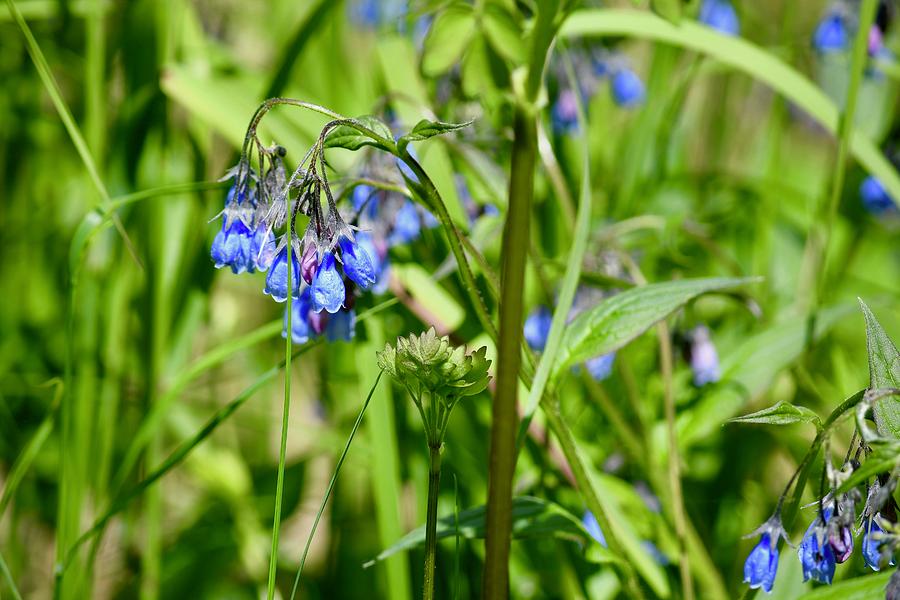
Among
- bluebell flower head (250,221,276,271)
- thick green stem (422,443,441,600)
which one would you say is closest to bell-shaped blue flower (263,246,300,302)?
bluebell flower head (250,221,276,271)

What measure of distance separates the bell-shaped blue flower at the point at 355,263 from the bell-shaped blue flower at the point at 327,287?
19mm

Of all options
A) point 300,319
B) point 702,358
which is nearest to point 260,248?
point 300,319

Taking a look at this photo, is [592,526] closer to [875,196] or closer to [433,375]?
[433,375]

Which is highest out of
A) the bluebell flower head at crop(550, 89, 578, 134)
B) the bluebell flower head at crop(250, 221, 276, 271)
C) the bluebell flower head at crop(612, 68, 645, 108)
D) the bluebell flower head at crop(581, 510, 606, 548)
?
the bluebell flower head at crop(612, 68, 645, 108)

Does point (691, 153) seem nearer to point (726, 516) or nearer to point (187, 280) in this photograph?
point (726, 516)

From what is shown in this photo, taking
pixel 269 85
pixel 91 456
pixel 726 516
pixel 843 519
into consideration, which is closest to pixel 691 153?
pixel 726 516

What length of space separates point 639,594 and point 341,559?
98cm

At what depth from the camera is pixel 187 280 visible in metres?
1.96

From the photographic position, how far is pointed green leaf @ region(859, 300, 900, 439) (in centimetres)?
97

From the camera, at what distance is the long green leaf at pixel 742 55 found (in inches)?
66.4

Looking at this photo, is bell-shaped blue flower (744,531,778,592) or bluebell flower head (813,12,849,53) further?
bluebell flower head (813,12,849,53)

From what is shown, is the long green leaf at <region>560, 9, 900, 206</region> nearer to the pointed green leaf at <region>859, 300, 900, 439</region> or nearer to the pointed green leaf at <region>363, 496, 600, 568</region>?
the pointed green leaf at <region>859, 300, 900, 439</region>

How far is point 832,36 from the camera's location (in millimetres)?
2225

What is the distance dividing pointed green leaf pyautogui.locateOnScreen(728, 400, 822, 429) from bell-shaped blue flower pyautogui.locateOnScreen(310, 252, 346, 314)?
0.44 m
